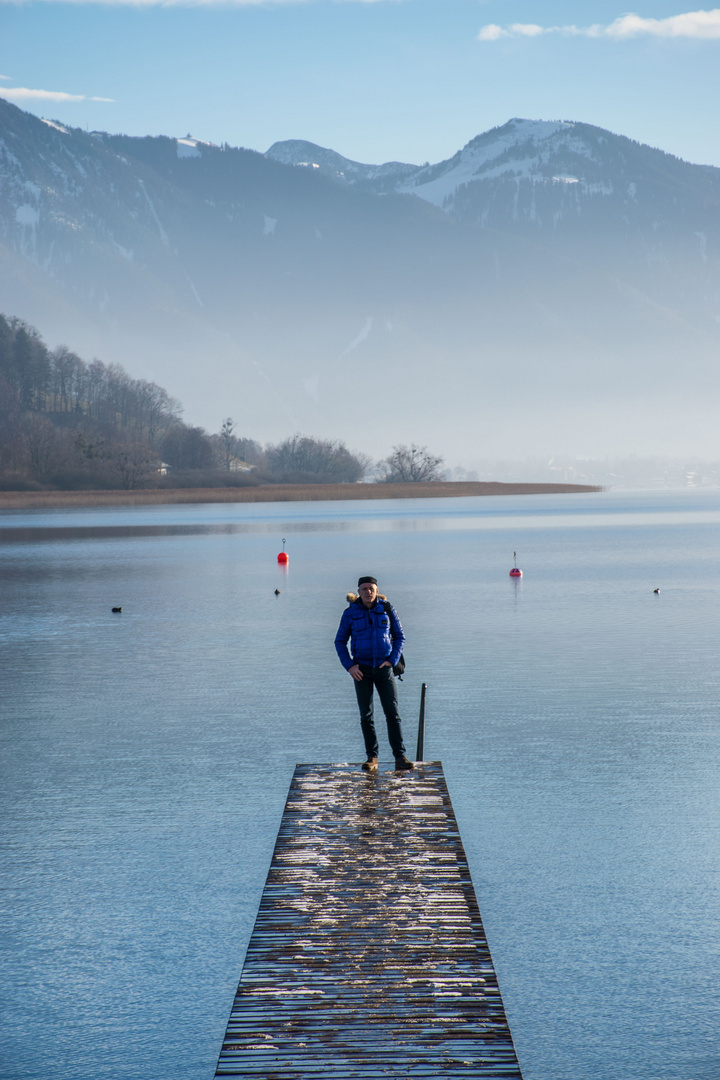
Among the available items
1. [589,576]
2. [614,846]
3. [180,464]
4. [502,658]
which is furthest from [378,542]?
[180,464]

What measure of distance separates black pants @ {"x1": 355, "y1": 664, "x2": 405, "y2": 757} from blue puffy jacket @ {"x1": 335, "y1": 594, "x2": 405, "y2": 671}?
0.40 ft

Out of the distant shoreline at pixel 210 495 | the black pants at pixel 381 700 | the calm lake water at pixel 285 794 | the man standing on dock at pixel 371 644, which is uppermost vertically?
the distant shoreline at pixel 210 495

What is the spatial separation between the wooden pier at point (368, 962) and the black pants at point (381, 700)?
4.66 ft

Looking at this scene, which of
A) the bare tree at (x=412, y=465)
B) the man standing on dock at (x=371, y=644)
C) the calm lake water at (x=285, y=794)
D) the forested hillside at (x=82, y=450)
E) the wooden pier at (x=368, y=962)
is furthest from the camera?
the bare tree at (x=412, y=465)

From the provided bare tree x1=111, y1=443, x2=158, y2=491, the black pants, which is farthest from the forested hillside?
the black pants

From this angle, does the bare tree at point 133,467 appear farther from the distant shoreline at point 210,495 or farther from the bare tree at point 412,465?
the bare tree at point 412,465

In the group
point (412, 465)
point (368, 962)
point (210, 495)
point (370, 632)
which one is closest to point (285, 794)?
point (370, 632)

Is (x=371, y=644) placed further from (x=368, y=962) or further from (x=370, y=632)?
(x=368, y=962)

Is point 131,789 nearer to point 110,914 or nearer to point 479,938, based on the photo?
point 110,914

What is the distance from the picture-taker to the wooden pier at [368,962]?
6270 millimetres

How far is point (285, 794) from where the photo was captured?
1270 centimetres

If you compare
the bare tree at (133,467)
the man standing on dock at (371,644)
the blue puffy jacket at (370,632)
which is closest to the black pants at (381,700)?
the man standing on dock at (371,644)

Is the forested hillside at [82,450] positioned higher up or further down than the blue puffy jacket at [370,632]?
higher up

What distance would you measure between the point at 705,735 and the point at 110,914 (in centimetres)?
938
